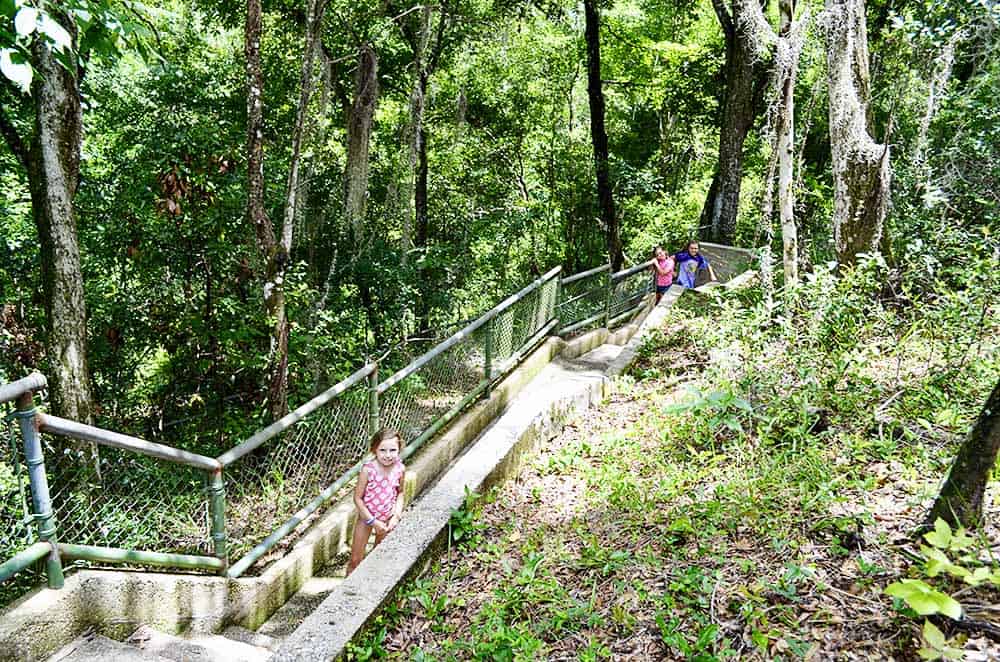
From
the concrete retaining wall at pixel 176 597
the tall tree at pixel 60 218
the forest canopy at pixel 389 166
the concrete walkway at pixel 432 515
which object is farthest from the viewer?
the forest canopy at pixel 389 166

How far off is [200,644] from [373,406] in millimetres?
2194

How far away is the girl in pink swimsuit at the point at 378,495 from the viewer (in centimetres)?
450

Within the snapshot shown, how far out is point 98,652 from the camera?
10.0 ft

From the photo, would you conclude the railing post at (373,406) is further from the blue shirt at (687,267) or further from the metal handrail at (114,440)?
the blue shirt at (687,267)

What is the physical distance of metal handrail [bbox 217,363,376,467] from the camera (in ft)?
13.0

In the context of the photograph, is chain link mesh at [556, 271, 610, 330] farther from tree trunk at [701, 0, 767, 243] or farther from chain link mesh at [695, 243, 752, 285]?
tree trunk at [701, 0, 767, 243]

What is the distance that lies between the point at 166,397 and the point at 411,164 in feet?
20.7

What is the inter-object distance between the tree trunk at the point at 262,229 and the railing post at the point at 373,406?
114cm

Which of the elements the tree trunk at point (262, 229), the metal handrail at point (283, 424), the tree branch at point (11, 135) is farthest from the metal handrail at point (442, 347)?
the tree branch at point (11, 135)

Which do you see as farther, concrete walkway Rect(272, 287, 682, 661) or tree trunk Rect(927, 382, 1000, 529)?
concrete walkway Rect(272, 287, 682, 661)

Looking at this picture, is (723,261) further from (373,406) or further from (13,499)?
(13,499)

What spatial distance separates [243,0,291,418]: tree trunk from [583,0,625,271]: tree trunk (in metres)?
7.47

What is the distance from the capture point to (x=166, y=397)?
7203mm

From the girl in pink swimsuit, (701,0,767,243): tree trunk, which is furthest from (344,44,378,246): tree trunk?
the girl in pink swimsuit
